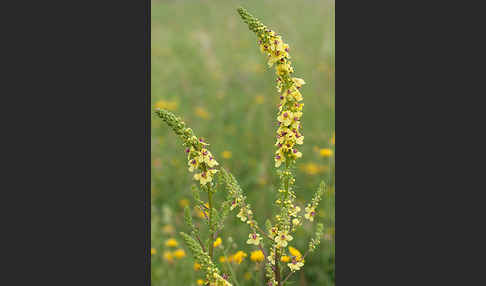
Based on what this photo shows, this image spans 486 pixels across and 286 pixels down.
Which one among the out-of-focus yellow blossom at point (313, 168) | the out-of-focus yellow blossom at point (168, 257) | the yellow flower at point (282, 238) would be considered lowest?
the out-of-focus yellow blossom at point (168, 257)

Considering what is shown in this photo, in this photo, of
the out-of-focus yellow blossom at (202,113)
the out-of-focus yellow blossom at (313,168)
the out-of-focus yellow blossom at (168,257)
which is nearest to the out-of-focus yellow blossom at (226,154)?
the out-of-focus yellow blossom at (313,168)

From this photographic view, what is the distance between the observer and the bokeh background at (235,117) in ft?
13.8

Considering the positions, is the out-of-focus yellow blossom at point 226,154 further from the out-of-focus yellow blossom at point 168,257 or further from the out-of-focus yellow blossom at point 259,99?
the out-of-focus yellow blossom at point 168,257

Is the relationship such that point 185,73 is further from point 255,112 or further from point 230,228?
point 230,228

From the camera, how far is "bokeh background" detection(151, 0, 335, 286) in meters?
4.21

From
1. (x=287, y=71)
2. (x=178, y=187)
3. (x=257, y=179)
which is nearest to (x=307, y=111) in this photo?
(x=257, y=179)

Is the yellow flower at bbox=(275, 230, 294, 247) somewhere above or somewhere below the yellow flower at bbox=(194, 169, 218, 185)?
below

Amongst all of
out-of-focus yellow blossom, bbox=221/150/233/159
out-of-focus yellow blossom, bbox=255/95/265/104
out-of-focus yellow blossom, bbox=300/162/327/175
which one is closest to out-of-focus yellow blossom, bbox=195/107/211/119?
out-of-focus yellow blossom, bbox=255/95/265/104

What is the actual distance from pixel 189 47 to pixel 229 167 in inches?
203

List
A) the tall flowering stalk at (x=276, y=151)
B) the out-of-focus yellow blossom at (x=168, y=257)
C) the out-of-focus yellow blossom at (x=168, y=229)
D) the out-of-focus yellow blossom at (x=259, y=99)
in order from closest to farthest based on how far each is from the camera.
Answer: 1. the tall flowering stalk at (x=276, y=151)
2. the out-of-focus yellow blossom at (x=168, y=257)
3. the out-of-focus yellow blossom at (x=168, y=229)
4. the out-of-focus yellow blossom at (x=259, y=99)

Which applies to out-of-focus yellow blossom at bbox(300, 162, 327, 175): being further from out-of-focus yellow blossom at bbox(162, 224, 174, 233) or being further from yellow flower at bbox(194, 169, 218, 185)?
yellow flower at bbox(194, 169, 218, 185)

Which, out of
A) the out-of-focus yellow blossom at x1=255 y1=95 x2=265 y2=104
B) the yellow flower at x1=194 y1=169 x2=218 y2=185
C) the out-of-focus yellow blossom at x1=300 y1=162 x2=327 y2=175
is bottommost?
the yellow flower at x1=194 y1=169 x2=218 y2=185

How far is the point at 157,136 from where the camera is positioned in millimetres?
6422

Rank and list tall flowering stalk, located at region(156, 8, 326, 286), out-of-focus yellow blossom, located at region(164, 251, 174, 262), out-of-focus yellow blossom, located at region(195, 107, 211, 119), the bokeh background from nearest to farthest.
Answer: tall flowering stalk, located at region(156, 8, 326, 286) < out-of-focus yellow blossom, located at region(164, 251, 174, 262) < the bokeh background < out-of-focus yellow blossom, located at region(195, 107, 211, 119)
